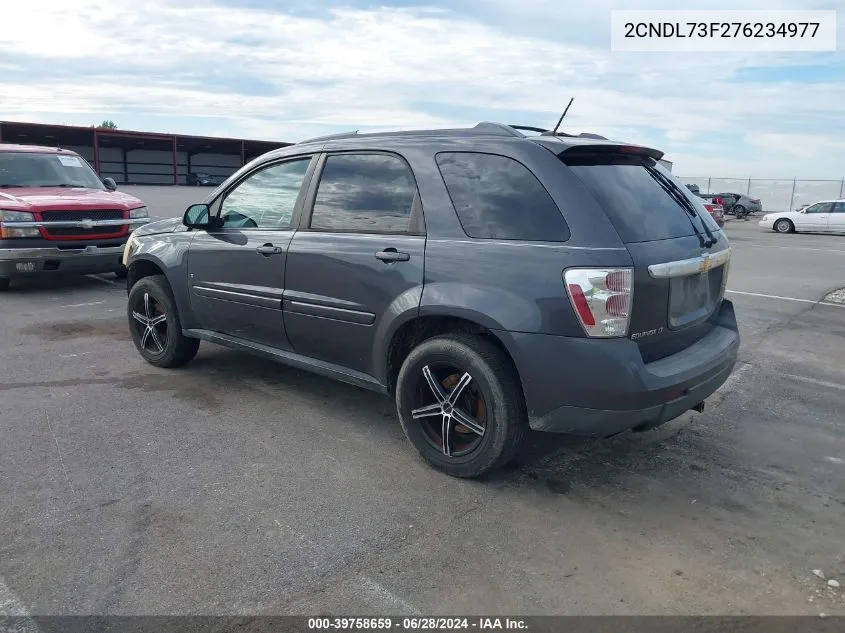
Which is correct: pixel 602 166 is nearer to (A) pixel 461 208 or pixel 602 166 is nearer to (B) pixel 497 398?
(A) pixel 461 208

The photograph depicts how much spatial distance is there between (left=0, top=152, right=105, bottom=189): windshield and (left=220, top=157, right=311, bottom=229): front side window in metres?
6.23

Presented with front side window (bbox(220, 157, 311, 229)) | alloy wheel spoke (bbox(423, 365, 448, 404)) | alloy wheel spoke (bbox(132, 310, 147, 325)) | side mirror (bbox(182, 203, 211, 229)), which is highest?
front side window (bbox(220, 157, 311, 229))

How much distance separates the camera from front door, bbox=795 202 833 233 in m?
26.6

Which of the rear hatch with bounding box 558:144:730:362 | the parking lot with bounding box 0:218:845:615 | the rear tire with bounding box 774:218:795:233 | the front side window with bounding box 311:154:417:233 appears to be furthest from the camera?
the rear tire with bounding box 774:218:795:233

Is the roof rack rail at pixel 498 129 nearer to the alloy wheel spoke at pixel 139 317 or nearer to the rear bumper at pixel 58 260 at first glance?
the alloy wheel spoke at pixel 139 317

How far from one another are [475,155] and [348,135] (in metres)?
1.10

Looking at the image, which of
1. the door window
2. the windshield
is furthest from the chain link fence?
the windshield

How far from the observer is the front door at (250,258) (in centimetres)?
456

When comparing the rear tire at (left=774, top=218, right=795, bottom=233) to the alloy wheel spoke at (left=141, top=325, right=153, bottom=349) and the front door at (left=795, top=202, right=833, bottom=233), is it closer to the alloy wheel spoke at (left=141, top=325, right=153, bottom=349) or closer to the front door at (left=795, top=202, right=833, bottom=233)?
the front door at (left=795, top=202, right=833, bottom=233)

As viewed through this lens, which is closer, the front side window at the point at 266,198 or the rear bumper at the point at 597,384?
the rear bumper at the point at 597,384

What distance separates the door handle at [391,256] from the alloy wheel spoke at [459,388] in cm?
72

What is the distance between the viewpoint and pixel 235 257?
4797 mm

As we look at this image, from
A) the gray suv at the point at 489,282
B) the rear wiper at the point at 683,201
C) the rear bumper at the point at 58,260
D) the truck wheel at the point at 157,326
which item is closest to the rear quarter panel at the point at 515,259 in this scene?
the gray suv at the point at 489,282

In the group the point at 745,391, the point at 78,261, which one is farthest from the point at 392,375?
the point at 78,261
